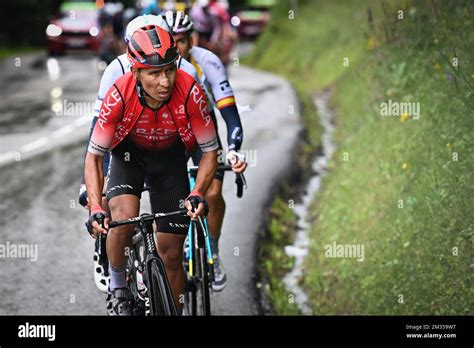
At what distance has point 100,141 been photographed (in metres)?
5.78

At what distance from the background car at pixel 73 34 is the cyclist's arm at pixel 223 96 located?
74.7 feet

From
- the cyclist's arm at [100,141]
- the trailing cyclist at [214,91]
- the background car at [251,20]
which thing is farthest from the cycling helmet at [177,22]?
the background car at [251,20]

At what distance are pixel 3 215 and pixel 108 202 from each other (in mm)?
4710

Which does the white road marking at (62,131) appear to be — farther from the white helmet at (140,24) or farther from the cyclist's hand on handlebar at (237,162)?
the white helmet at (140,24)

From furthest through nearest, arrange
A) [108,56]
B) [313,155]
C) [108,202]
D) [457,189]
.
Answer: [108,56] → [313,155] → [457,189] → [108,202]

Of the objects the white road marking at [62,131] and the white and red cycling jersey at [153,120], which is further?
the white road marking at [62,131]

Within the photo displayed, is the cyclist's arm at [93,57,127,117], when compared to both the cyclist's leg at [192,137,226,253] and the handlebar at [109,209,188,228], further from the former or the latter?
the cyclist's leg at [192,137,226,253]

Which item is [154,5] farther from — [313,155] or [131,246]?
[131,246]

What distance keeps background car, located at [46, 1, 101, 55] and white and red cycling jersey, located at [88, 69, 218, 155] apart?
24.1 m

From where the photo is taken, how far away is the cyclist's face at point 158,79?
5582mm

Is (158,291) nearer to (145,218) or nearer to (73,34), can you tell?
(145,218)


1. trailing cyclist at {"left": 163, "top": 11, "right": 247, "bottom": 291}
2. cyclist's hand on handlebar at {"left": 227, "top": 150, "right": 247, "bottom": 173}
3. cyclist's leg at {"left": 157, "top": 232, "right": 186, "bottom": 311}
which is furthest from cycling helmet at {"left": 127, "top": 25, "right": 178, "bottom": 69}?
trailing cyclist at {"left": 163, "top": 11, "right": 247, "bottom": 291}
